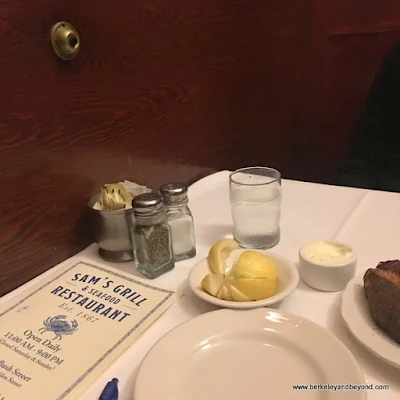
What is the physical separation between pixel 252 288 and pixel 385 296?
176mm

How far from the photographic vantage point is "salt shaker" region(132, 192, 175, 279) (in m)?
0.78

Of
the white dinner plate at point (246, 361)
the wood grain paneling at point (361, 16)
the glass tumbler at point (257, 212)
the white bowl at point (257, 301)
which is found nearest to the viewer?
the white dinner plate at point (246, 361)

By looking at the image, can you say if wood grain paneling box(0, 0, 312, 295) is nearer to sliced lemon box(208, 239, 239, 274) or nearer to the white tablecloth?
the white tablecloth

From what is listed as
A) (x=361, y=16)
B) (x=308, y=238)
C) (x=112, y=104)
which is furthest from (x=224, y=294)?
(x=361, y=16)

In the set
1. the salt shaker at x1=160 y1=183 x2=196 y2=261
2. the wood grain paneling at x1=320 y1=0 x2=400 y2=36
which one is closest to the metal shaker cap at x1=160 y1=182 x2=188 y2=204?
the salt shaker at x1=160 y1=183 x2=196 y2=261

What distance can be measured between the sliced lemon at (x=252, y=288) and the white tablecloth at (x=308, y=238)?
0.04 meters

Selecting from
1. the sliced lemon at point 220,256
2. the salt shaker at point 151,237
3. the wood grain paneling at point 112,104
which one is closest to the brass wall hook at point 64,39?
the wood grain paneling at point 112,104

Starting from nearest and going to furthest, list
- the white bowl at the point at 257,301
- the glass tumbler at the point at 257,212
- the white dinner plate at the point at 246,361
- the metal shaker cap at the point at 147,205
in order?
the white dinner plate at the point at 246,361, the white bowl at the point at 257,301, the metal shaker cap at the point at 147,205, the glass tumbler at the point at 257,212

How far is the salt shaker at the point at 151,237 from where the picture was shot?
78 centimetres

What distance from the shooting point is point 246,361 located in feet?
1.98

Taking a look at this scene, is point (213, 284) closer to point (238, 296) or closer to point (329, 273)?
point (238, 296)

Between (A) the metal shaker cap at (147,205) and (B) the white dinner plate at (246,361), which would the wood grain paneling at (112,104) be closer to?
(A) the metal shaker cap at (147,205)

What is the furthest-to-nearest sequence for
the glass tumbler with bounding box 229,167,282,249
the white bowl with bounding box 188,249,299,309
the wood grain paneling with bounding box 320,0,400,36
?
the wood grain paneling with bounding box 320,0,400,36
the glass tumbler with bounding box 229,167,282,249
the white bowl with bounding box 188,249,299,309

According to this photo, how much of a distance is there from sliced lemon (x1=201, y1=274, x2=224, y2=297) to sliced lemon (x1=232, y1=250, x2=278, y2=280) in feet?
0.08
